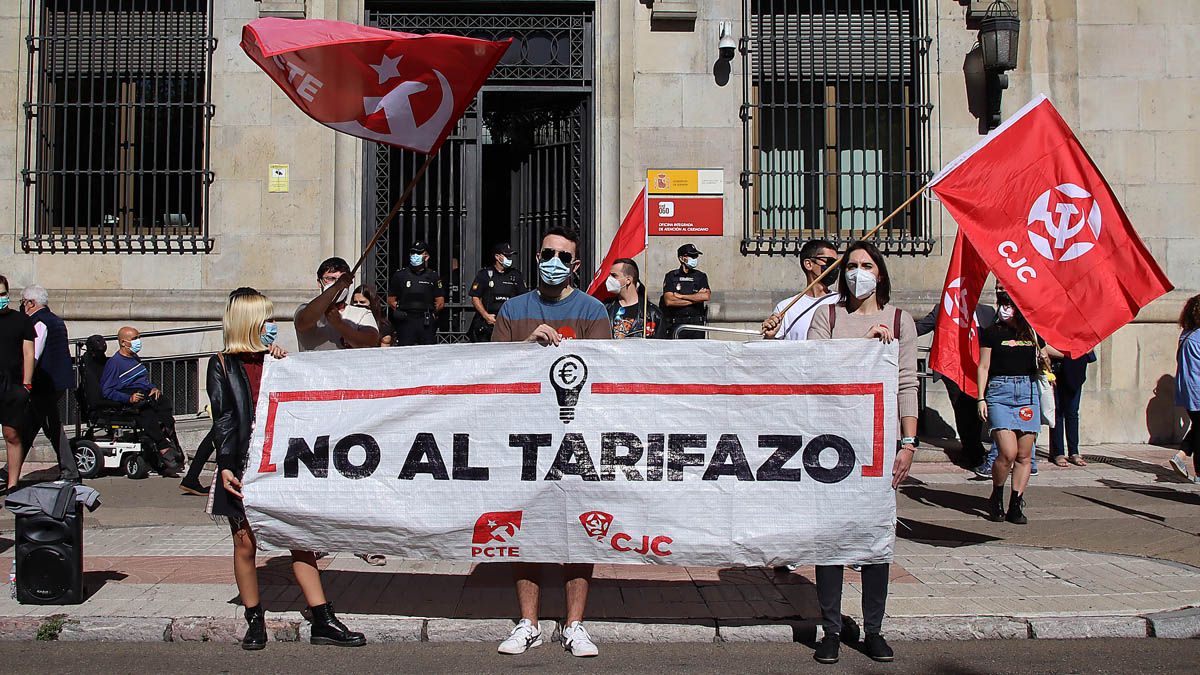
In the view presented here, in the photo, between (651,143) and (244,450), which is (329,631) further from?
(651,143)

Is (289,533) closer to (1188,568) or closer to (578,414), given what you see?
(578,414)

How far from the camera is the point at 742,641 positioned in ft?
19.6

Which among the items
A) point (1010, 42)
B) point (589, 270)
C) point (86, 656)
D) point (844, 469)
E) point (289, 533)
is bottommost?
point (86, 656)

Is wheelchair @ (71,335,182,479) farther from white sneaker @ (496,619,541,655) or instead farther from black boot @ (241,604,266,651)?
white sneaker @ (496,619,541,655)

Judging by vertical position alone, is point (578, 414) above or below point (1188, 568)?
above

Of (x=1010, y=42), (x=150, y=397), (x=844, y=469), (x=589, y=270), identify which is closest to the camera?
(x=844, y=469)

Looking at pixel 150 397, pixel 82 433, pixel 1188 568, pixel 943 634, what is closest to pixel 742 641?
pixel 943 634

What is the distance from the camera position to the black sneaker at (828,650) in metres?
5.59

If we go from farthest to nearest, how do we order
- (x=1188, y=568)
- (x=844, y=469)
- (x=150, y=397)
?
(x=150, y=397) < (x=1188, y=568) < (x=844, y=469)

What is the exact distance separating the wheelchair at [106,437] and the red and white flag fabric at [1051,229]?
8.16 meters

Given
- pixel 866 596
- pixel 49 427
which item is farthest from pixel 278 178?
pixel 866 596

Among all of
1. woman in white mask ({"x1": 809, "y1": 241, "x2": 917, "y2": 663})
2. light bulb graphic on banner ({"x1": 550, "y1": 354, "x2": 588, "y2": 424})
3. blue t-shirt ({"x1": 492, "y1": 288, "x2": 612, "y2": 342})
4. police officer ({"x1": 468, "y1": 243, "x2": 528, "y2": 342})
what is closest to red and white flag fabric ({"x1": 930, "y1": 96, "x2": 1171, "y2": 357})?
woman in white mask ({"x1": 809, "y1": 241, "x2": 917, "y2": 663})

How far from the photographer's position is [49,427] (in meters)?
10.6

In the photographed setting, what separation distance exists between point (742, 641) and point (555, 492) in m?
1.29
